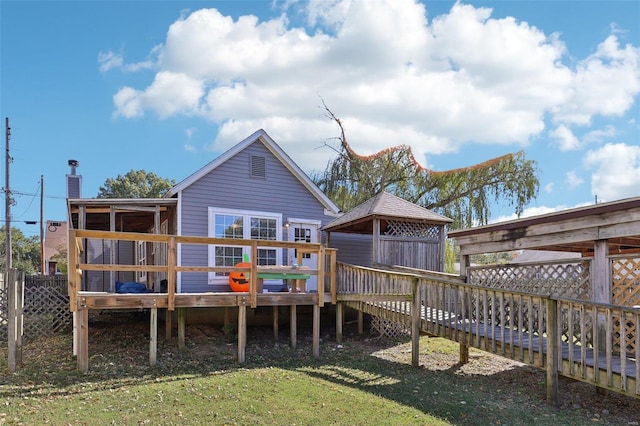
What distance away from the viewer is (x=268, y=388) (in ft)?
25.1

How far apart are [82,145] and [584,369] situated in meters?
23.5

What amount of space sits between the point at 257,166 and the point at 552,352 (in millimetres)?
8917

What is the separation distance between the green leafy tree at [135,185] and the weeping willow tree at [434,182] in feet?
70.1

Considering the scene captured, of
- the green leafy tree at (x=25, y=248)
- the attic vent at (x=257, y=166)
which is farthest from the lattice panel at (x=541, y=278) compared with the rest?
the green leafy tree at (x=25, y=248)

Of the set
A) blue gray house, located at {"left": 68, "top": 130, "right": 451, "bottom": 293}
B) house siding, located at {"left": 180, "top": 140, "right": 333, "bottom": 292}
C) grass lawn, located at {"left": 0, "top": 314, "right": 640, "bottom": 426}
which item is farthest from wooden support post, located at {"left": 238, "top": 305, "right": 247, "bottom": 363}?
house siding, located at {"left": 180, "top": 140, "right": 333, "bottom": 292}

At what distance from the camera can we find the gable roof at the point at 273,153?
12508 mm

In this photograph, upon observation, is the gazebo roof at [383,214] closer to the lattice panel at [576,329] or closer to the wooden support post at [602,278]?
the lattice panel at [576,329]

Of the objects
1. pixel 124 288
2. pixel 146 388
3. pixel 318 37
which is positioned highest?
pixel 318 37

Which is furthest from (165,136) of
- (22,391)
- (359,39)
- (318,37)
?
(22,391)

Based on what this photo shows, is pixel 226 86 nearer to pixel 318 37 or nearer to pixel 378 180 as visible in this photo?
pixel 318 37

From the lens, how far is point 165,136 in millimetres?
20078

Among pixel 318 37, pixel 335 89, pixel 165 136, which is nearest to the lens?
pixel 318 37

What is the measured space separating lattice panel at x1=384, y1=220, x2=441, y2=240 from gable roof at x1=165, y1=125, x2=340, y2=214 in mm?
1959

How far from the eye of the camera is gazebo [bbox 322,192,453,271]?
43.2 feet
